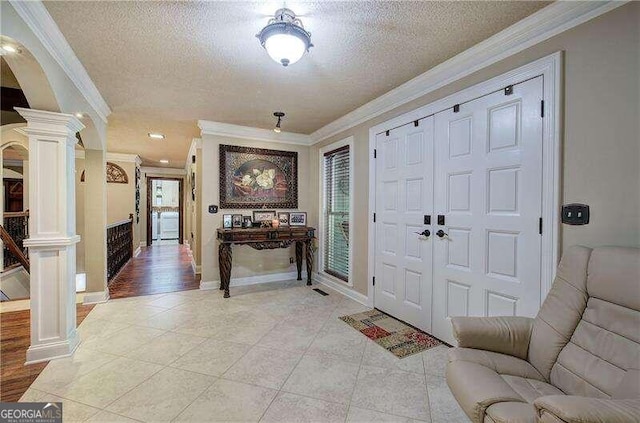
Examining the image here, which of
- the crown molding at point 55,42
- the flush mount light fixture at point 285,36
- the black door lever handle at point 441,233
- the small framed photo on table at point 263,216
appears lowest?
the black door lever handle at point 441,233

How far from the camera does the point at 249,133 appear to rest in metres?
4.49

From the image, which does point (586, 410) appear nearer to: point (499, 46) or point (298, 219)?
point (499, 46)

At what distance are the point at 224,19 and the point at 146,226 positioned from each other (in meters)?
8.32

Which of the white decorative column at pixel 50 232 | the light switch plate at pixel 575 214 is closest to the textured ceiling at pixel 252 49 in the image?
the white decorative column at pixel 50 232

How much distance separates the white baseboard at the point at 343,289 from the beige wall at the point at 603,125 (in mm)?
2310

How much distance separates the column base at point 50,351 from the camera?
2.25m

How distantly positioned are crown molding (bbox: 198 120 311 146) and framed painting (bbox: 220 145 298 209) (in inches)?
7.1

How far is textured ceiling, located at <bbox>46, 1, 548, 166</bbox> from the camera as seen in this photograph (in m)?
1.80

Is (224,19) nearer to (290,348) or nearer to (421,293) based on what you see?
(290,348)

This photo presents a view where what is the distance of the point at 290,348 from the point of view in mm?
2504

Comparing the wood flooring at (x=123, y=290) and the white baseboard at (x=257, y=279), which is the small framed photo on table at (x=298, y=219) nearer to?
the white baseboard at (x=257, y=279)

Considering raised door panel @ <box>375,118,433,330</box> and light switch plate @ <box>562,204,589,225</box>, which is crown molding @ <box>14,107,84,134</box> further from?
light switch plate @ <box>562,204,589,225</box>

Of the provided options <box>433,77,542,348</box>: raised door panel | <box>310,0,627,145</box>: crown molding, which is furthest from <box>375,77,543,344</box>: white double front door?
<box>310,0,627,145</box>: crown molding

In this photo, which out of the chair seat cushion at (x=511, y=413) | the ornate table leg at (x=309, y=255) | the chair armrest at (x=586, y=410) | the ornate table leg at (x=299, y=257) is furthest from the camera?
the ornate table leg at (x=299, y=257)
